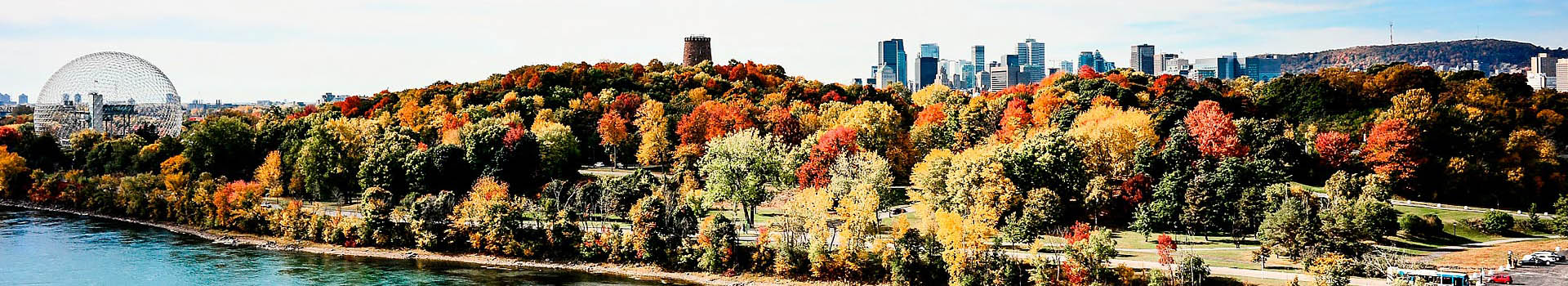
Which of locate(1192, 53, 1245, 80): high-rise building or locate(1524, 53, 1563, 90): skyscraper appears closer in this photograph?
locate(1524, 53, 1563, 90): skyscraper

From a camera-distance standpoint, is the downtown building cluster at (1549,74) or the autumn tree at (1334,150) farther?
the downtown building cluster at (1549,74)

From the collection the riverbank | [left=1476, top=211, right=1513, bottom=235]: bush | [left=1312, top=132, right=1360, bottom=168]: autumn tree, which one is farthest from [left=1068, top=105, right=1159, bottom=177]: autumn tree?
the riverbank

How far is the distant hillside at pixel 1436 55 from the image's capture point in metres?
135

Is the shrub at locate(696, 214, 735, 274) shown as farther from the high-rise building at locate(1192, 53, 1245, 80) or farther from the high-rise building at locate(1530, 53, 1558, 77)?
the high-rise building at locate(1192, 53, 1245, 80)

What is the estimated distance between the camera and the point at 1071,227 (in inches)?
1380

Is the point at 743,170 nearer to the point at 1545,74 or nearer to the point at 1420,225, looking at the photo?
the point at 1420,225

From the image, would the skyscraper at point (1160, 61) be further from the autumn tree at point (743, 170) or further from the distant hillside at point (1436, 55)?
the autumn tree at point (743, 170)

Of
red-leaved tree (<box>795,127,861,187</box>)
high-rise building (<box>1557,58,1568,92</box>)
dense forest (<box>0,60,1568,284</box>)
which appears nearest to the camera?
dense forest (<box>0,60,1568,284</box>)

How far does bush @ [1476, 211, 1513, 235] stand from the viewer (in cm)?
3538

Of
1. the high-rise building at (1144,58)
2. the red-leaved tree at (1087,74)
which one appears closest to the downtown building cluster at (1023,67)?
the high-rise building at (1144,58)

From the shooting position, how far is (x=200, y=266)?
1457 inches

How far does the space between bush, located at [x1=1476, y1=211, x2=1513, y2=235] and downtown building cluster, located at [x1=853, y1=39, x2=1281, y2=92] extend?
81.1 meters

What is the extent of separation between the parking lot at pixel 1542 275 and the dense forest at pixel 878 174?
3.49 meters

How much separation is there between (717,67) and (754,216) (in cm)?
3740
